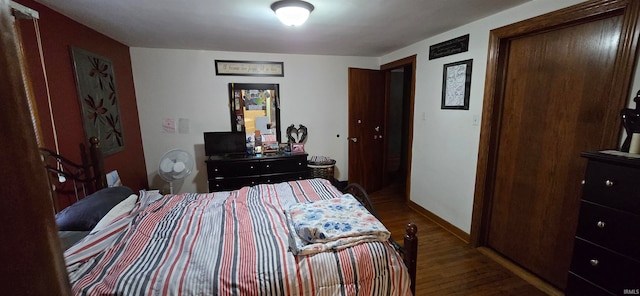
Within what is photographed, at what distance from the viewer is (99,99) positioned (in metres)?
2.43

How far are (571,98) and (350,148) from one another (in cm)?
252

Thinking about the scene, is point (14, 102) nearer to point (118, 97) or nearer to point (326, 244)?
point (326, 244)

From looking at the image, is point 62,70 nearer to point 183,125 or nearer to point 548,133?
point 183,125

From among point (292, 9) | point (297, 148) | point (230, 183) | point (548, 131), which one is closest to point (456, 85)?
point (548, 131)

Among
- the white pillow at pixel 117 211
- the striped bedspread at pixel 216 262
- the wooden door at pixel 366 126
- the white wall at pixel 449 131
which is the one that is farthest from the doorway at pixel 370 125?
the white pillow at pixel 117 211

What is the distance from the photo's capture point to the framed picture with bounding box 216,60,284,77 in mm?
3510

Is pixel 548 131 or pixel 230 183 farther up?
pixel 548 131

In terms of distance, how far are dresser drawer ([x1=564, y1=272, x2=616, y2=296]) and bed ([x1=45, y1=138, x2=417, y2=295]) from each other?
0.91 metres

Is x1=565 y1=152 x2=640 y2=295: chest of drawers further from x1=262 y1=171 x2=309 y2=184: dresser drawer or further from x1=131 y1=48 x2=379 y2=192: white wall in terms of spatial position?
x1=131 y1=48 x2=379 y2=192: white wall

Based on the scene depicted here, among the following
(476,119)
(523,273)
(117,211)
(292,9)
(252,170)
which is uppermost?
(292,9)

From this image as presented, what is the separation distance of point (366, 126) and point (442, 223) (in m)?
1.73

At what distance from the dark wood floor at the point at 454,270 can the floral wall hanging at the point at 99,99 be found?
10.1 feet

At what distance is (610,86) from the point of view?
5.18 feet

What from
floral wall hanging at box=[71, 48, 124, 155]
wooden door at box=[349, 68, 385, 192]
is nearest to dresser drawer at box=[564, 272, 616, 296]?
wooden door at box=[349, 68, 385, 192]
